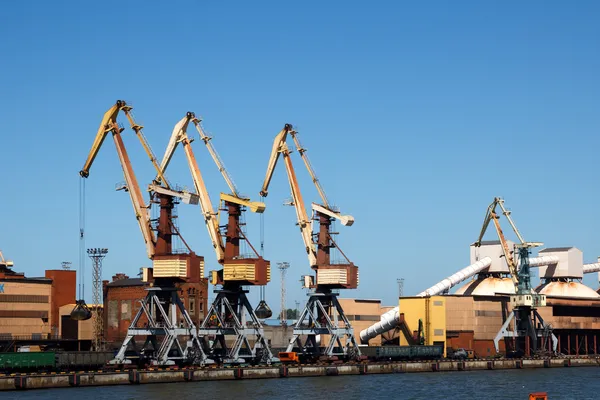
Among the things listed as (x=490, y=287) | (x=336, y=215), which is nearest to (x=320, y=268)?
(x=336, y=215)

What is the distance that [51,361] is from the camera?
98.0 meters

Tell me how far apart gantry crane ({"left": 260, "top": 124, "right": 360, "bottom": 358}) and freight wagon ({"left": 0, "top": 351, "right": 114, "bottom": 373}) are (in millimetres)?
24277

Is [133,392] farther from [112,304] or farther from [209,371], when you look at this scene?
[112,304]

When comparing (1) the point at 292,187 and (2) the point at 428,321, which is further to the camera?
(2) the point at 428,321

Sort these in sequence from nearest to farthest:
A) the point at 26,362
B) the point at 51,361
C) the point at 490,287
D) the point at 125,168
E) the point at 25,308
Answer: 1. the point at 26,362
2. the point at 51,361
3. the point at 125,168
4. the point at 25,308
5. the point at 490,287

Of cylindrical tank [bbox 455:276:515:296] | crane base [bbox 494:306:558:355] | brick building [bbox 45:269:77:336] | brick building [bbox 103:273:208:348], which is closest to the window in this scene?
brick building [bbox 103:273:208:348]

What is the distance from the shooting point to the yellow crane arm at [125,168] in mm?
104312

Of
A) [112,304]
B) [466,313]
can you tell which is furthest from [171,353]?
[466,313]

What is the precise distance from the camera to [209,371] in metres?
98.6

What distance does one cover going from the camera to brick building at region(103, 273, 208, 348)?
140 meters

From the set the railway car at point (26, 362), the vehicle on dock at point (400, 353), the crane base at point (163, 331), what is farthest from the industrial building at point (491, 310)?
the railway car at point (26, 362)

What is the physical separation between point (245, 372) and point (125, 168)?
2541cm

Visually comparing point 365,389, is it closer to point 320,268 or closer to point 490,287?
point 320,268

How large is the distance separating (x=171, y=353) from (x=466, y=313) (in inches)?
1782
